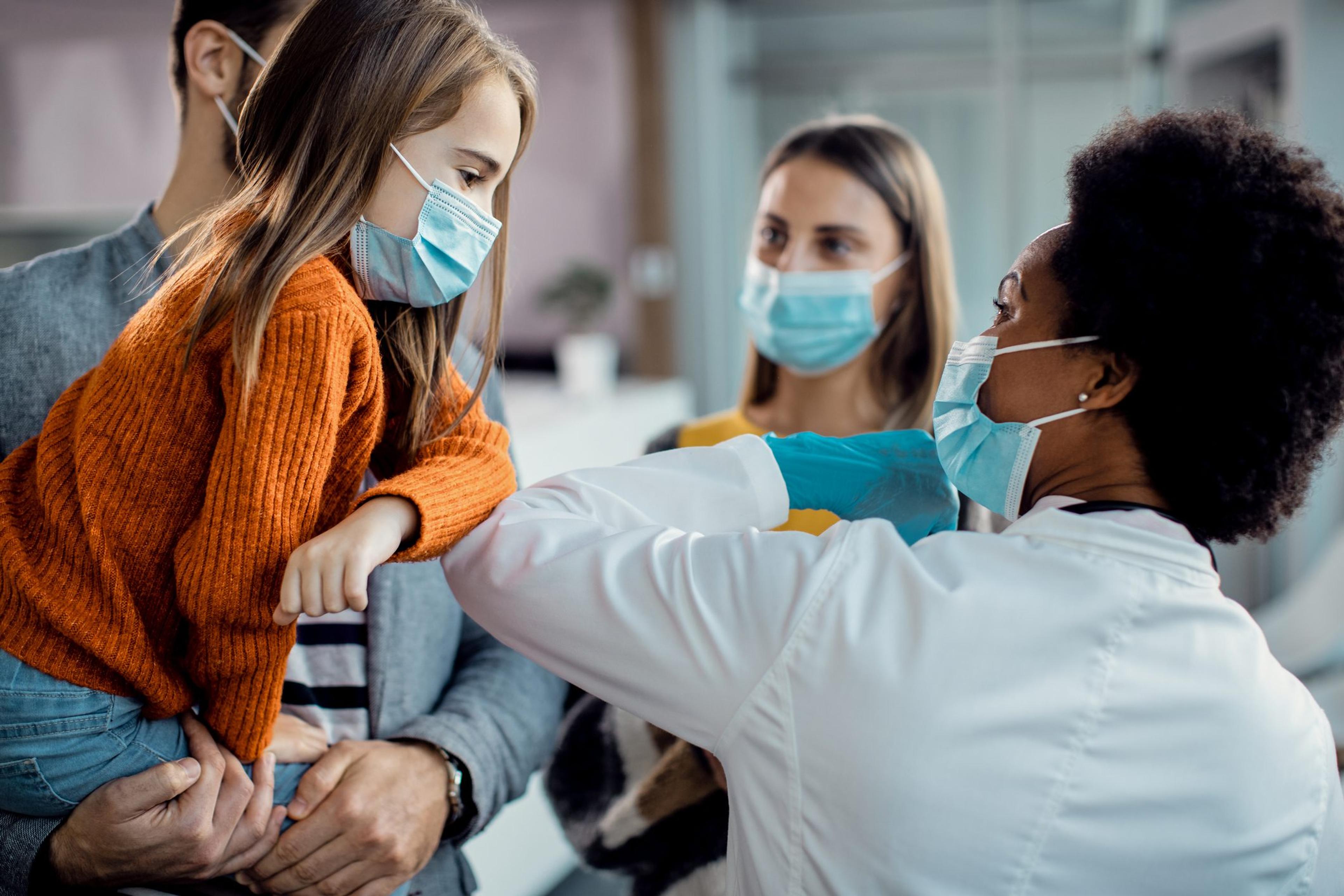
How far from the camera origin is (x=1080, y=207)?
2.89ft

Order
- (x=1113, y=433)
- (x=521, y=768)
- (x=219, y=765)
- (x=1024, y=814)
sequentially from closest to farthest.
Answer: (x=1024, y=814)
(x=1113, y=433)
(x=219, y=765)
(x=521, y=768)

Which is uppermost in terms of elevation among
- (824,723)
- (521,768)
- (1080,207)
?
(1080,207)

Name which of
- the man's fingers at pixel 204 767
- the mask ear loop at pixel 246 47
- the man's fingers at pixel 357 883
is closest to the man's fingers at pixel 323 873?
the man's fingers at pixel 357 883

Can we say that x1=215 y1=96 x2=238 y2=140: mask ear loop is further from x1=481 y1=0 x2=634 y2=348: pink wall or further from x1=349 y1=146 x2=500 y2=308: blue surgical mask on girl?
x1=481 y1=0 x2=634 y2=348: pink wall

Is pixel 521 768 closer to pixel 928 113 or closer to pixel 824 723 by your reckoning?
pixel 824 723

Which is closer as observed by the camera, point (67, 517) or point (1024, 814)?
point (1024, 814)

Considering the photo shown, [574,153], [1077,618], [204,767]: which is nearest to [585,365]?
[574,153]

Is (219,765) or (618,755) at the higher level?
(219,765)

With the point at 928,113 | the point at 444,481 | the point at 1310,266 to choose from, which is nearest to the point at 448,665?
the point at 444,481

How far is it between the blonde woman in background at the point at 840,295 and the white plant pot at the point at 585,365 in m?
2.53

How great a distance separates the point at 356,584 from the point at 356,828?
1.22 ft

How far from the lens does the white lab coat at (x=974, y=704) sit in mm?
760

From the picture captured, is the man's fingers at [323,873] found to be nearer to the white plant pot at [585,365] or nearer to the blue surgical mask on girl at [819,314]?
the blue surgical mask on girl at [819,314]

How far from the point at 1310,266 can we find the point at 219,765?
1061 millimetres
